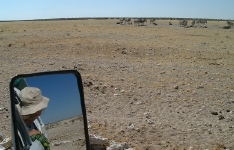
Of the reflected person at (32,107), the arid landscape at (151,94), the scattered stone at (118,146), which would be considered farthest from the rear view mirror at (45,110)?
the arid landscape at (151,94)

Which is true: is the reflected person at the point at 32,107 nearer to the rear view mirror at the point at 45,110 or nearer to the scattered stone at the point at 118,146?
the rear view mirror at the point at 45,110

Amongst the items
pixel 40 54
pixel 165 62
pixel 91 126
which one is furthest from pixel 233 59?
pixel 91 126

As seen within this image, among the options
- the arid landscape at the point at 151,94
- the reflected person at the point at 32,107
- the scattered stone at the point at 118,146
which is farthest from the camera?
the arid landscape at the point at 151,94

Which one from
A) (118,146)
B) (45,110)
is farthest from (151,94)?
(45,110)

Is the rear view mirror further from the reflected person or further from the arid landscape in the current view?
the arid landscape

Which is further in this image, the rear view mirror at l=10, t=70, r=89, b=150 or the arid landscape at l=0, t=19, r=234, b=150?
the arid landscape at l=0, t=19, r=234, b=150

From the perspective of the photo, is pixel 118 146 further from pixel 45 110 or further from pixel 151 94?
pixel 151 94

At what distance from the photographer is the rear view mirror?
1.72 metres

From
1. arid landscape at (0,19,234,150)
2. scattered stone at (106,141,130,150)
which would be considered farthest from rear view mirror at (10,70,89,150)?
arid landscape at (0,19,234,150)

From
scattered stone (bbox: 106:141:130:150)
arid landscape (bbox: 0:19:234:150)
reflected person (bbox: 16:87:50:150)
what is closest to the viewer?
reflected person (bbox: 16:87:50:150)

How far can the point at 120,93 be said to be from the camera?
7.09m

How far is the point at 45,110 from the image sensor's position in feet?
5.66

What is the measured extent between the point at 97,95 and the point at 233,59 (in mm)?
8362

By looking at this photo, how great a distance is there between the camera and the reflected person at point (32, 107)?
1.70 m
